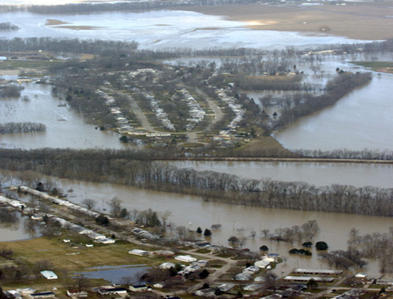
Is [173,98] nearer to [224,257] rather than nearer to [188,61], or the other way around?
[188,61]

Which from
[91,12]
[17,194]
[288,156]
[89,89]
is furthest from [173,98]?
[91,12]

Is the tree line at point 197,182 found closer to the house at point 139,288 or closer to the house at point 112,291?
the house at point 139,288

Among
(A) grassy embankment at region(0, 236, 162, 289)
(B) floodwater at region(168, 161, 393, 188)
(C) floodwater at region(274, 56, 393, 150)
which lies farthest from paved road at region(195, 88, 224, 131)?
(A) grassy embankment at region(0, 236, 162, 289)

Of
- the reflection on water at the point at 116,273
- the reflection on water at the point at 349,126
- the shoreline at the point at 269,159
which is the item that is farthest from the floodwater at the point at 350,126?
the reflection on water at the point at 116,273

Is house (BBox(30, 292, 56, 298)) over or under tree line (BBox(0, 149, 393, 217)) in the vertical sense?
under

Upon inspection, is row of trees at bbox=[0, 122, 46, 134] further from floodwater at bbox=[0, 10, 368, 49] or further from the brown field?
the brown field

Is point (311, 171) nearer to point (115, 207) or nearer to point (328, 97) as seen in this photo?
point (115, 207)
